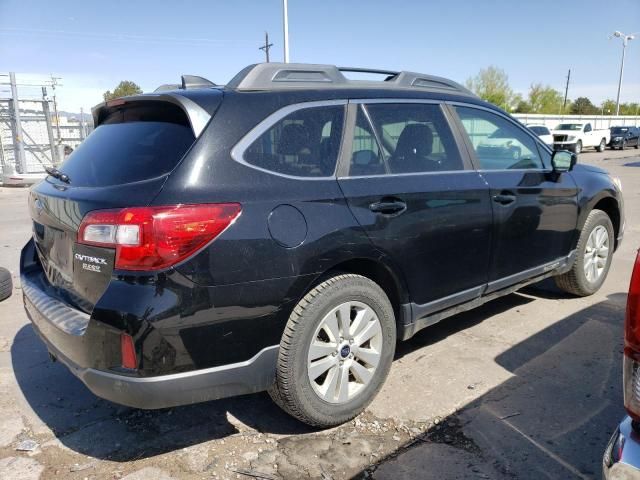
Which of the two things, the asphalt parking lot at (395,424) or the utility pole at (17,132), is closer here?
the asphalt parking lot at (395,424)

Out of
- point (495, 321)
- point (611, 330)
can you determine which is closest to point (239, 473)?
point (495, 321)

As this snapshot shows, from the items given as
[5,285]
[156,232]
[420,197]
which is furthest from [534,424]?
[5,285]

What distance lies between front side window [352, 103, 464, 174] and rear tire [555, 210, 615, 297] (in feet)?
6.08

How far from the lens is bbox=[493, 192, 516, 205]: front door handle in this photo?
11.8 ft

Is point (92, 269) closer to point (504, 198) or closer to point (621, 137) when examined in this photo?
point (504, 198)

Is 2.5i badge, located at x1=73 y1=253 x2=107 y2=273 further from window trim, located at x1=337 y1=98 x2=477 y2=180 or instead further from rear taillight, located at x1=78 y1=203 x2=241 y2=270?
window trim, located at x1=337 y1=98 x2=477 y2=180

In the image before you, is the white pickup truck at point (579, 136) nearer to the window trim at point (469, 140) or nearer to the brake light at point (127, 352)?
the window trim at point (469, 140)

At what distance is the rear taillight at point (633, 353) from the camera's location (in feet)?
5.81

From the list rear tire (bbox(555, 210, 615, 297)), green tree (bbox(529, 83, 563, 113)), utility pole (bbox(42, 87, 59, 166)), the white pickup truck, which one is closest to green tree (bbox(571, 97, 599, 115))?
green tree (bbox(529, 83, 563, 113))

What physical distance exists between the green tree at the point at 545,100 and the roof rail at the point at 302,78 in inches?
2934

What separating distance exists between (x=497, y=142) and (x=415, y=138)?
99cm

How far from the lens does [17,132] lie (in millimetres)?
16781

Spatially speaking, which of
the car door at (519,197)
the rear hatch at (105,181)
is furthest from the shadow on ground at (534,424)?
the rear hatch at (105,181)

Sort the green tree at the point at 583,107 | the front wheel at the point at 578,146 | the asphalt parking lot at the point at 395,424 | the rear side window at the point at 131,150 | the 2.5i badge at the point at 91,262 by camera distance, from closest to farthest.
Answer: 1. the 2.5i badge at the point at 91,262
2. the rear side window at the point at 131,150
3. the asphalt parking lot at the point at 395,424
4. the front wheel at the point at 578,146
5. the green tree at the point at 583,107
